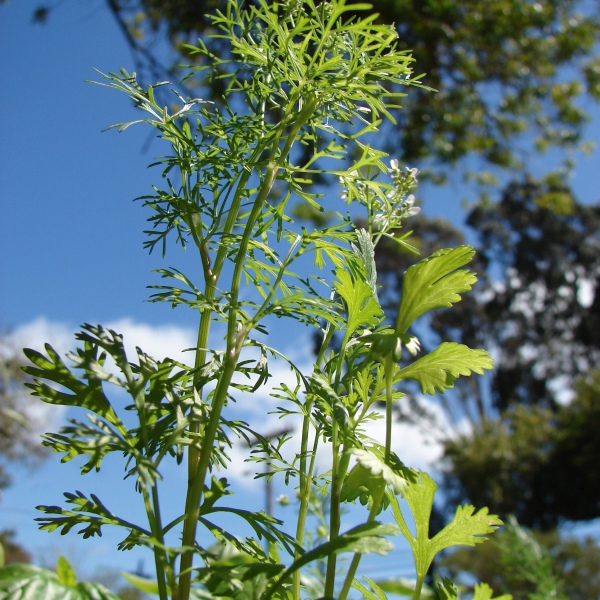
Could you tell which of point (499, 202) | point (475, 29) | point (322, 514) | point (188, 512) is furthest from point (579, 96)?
point (499, 202)

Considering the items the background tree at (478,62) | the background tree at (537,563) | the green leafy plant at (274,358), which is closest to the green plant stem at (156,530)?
the green leafy plant at (274,358)

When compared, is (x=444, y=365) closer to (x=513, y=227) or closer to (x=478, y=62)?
(x=478, y=62)

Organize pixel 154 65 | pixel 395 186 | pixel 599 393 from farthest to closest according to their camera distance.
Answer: pixel 599 393 → pixel 154 65 → pixel 395 186

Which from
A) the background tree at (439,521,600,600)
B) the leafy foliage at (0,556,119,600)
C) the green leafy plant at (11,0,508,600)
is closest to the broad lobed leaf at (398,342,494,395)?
the green leafy plant at (11,0,508,600)

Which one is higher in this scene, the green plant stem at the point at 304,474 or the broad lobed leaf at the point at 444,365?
the broad lobed leaf at the point at 444,365

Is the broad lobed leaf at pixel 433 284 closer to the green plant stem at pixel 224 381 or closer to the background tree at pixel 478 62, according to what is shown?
the green plant stem at pixel 224 381

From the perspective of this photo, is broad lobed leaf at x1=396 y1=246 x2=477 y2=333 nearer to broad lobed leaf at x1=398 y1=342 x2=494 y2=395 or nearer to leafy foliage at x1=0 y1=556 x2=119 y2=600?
broad lobed leaf at x1=398 y1=342 x2=494 y2=395

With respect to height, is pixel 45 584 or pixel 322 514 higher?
pixel 322 514

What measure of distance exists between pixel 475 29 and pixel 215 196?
5637 millimetres

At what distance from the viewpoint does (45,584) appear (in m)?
0.44

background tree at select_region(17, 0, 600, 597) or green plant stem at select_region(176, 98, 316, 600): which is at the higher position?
background tree at select_region(17, 0, 600, 597)

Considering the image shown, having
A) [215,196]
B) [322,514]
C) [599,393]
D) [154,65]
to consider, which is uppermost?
[599,393]

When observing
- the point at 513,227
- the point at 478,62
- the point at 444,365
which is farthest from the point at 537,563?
the point at 513,227

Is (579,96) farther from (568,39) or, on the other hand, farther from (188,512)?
(188,512)
